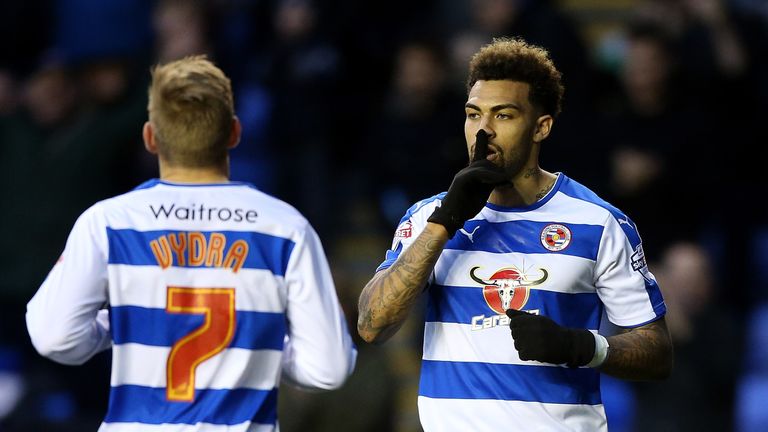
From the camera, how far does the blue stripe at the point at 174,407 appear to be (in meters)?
5.11

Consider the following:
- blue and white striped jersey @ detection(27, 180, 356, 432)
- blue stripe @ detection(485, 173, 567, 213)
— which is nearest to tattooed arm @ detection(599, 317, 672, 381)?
blue stripe @ detection(485, 173, 567, 213)

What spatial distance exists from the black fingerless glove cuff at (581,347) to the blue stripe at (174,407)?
1.30 metres

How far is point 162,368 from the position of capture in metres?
5.13

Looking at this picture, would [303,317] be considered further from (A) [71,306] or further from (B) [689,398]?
(B) [689,398]

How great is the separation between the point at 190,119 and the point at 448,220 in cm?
128

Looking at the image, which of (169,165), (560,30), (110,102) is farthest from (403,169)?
(169,165)

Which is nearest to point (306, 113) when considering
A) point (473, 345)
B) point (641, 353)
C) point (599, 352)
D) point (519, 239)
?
point (519, 239)

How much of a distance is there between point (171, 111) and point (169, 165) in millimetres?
211

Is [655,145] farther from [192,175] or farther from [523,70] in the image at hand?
[192,175]

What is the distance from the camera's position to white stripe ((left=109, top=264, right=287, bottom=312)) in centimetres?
516

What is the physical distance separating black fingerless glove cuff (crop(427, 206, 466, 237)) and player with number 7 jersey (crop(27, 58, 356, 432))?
78 centimetres

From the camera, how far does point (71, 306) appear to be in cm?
511

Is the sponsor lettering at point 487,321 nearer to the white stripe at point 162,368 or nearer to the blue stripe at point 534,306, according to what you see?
the blue stripe at point 534,306

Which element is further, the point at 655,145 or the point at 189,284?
the point at 655,145
